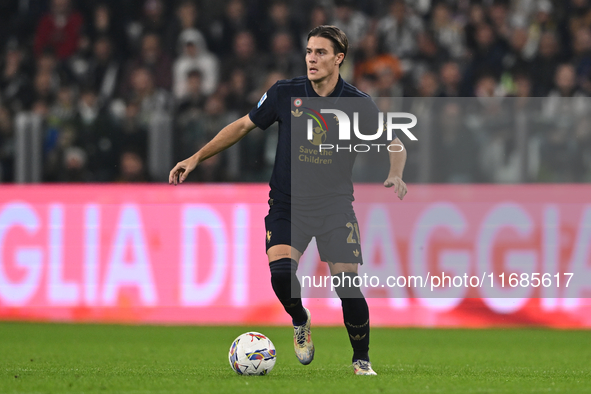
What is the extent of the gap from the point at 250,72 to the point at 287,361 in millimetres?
5263

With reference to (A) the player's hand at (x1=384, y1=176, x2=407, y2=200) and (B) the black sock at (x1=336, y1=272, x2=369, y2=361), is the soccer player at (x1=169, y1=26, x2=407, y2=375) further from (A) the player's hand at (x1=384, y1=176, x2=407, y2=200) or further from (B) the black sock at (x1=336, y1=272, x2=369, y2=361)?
(A) the player's hand at (x1=384, y1=176, x2=407, y2=200)

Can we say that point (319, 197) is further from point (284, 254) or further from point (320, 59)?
point (320, 59)

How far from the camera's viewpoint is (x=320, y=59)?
5324mm

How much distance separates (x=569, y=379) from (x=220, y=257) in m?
4.91

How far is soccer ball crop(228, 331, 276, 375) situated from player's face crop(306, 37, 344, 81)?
1.62 meters

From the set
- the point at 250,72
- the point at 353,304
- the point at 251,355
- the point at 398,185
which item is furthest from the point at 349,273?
the point at 250,72

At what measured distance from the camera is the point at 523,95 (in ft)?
33.9

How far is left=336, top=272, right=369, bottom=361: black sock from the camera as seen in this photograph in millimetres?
5328

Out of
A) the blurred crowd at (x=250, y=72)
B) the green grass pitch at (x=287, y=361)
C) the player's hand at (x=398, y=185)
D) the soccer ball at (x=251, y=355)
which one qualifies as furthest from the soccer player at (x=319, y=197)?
the blurred crowd at (x=250, y=72)

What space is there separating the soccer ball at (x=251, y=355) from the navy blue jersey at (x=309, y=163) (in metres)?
0.84

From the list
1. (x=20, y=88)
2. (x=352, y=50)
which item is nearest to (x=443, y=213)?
(x=352, y=50)

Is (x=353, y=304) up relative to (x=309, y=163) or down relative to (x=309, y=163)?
down

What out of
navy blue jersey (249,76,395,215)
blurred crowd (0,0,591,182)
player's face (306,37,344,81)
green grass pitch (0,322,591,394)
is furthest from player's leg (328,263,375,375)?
blurred crowd (0,0,591,182)

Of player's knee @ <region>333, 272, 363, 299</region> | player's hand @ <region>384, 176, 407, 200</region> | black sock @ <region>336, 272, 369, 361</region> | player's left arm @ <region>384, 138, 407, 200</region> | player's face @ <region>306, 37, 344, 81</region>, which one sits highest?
player's face @ <region>306, 37, 344, 81</region>
